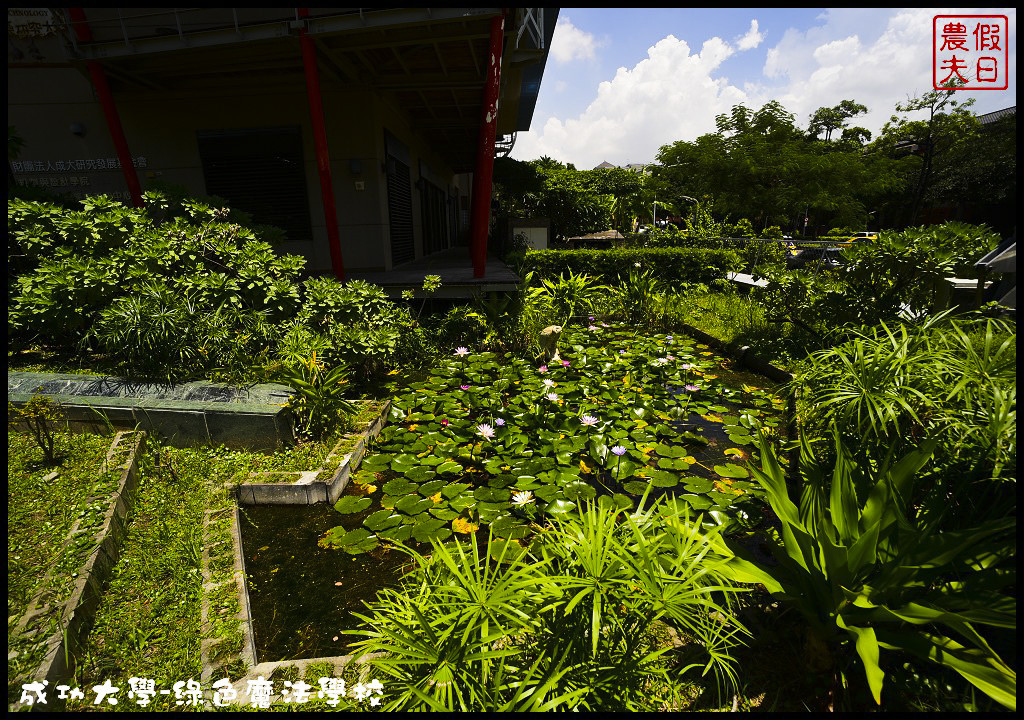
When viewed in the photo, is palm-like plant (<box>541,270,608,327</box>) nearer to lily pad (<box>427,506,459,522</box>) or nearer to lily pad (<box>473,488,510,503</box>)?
lily pad (<box>473,488,510,503</box>)

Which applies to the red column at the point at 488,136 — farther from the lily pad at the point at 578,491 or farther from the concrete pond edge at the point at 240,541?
the lily pad at the point at 578,491

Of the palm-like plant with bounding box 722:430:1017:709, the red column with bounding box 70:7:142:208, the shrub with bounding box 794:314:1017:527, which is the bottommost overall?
the palm-like plant with bounding box 722:430:1017:709

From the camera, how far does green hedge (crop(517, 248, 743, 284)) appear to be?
7867 mm

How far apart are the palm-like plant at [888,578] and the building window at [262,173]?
754cm

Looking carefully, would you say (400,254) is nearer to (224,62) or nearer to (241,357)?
(224,62)

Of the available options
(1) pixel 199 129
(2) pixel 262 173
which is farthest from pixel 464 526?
(1) pixel 199 129

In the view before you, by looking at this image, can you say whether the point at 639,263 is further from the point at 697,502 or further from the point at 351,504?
the point at 351,504

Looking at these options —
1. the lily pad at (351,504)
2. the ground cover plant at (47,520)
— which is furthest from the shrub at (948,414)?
the ground cover plant at (47,520)

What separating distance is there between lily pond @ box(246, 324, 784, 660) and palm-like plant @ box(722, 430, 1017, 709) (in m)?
0.43

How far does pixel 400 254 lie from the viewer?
8.13 m

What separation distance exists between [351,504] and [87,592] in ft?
3.73

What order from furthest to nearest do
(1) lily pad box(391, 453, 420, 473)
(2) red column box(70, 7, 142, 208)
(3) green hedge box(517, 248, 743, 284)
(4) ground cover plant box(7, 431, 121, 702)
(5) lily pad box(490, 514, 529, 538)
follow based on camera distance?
(3) green hedge box(517, 248, 743, 284) → (2) red column box(70, 7, 142, 208) → (1) lily pad box(391, 453, 420, 473) → (5) lily pad box(490, 514, 529, 538) → (4) ground cover plant box(7, 431, 121, 702)

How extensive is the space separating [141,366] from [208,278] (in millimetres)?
854

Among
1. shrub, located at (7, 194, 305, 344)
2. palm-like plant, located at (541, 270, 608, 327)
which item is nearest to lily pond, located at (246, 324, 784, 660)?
shrub, located at (7, 194, 305, 344)
